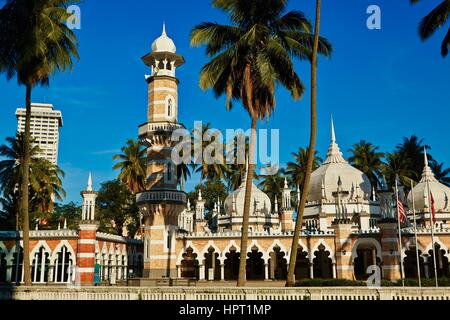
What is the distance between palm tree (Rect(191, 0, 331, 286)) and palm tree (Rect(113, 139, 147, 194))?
3111 cm

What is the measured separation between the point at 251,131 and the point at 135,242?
916 inches

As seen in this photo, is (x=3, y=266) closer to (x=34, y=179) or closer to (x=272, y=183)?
(x=34, y=179)

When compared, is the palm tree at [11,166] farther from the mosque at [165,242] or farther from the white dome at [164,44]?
the white dome at [164,44]

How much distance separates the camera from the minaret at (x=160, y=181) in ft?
120

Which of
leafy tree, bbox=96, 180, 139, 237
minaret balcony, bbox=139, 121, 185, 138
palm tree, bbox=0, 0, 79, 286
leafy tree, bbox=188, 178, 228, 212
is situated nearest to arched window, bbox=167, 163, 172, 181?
minaret balcony, bbox=139, 121, 185, 138

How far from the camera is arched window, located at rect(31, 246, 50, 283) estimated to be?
115ft

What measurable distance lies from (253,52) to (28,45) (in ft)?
40.1

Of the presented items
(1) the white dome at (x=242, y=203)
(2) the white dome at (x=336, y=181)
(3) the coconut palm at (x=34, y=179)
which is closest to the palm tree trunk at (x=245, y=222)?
(3) the coconut palm at (x=34, y=179)

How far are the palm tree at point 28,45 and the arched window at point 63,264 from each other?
861cm

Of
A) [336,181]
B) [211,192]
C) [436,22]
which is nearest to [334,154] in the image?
[336,181]

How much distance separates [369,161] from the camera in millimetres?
66938
